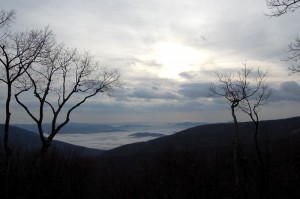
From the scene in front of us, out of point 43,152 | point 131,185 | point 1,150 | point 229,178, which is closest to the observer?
point 1,150

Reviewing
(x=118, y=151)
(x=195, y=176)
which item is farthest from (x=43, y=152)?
(x=118, y=151)

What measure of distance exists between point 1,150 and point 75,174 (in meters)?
8.53

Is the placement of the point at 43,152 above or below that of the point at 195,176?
above

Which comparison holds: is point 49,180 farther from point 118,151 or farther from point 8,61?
point 118,151

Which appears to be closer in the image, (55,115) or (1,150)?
(1,150)

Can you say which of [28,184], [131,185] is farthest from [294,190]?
[131,185]

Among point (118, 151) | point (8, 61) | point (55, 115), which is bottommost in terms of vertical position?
point (118, 151)

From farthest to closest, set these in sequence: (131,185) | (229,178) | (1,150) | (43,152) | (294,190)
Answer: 1. (131,185)
2. (229,178)
3. (294,190)
4. (43,152)
5. (1,150)

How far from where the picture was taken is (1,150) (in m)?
21.7

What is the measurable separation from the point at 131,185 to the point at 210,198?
44.8m

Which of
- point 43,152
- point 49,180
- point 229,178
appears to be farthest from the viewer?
point 229,178

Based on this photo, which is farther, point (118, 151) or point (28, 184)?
point (118, 151)

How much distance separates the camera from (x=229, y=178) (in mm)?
27797

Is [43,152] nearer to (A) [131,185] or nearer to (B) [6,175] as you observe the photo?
(B) [6,175]
